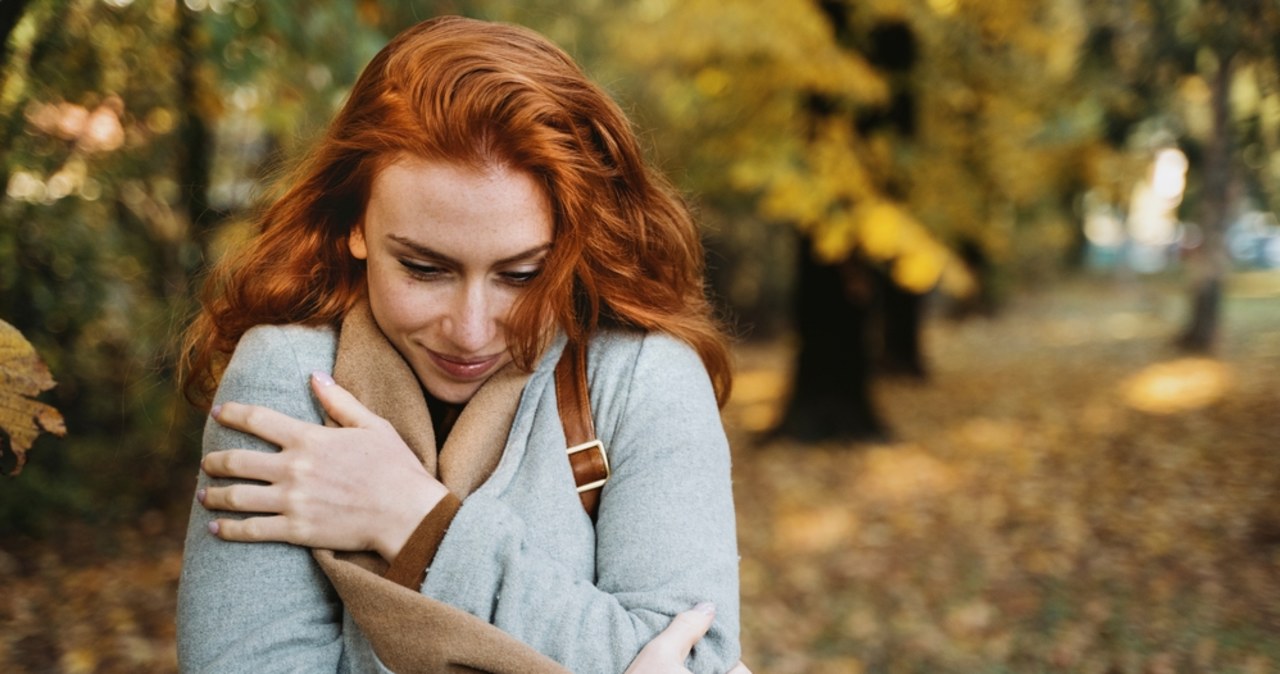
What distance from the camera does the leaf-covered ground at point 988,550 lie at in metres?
4.66

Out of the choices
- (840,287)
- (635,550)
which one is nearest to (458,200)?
(635,550)

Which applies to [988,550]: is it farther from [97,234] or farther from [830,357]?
[97,234]

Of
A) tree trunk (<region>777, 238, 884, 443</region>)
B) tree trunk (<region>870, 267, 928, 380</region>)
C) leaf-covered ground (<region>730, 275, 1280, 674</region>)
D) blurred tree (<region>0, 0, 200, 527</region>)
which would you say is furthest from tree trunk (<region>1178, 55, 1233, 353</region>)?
blurred tree (<region>0, 0, 200, 527</region>)

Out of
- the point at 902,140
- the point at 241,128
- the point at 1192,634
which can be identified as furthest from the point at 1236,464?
the point at 241,128

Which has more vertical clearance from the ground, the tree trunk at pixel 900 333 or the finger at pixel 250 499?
the finger at pixel 250 499

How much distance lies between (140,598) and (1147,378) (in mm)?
9838

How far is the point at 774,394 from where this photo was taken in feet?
39.5

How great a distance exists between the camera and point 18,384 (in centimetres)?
188

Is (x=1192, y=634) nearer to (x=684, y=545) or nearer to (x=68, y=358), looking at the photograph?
(x=684, y=545)

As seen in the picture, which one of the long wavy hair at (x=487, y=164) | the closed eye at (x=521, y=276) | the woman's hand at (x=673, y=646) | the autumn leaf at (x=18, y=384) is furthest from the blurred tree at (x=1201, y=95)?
the autumn leaf at (x=18, y=384)

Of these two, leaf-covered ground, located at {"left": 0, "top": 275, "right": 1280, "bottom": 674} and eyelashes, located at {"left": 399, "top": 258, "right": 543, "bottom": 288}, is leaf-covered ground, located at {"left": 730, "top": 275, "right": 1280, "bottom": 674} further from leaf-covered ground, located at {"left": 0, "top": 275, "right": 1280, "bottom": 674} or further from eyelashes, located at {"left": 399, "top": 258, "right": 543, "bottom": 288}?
eyelashes, located at {"left": 399, "top": 258, "right": 543, "bottom": 288}

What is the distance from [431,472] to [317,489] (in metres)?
0.20

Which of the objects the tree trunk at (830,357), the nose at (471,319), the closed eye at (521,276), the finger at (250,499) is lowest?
the tree trunk at (830,357)

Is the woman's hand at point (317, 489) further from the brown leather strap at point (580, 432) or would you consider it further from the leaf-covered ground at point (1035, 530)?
the leaf-covered ground at point (1035, 530)
